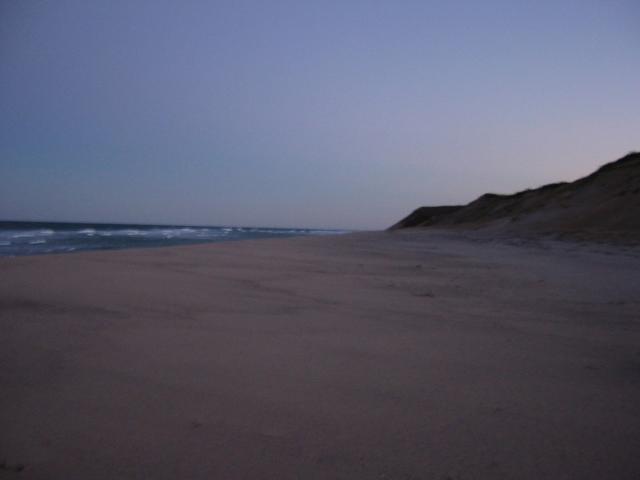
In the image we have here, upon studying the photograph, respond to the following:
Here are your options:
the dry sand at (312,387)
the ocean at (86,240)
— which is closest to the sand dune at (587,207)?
the dry sand at (312,387)

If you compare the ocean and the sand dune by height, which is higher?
the sand dune

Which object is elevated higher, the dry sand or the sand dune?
the sand dune

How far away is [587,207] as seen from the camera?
1652 cm

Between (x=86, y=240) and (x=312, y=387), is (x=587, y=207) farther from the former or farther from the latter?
(x=86, y=240)

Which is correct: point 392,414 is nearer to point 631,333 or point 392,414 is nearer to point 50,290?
point 631,333

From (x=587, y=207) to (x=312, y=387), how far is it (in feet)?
63.1

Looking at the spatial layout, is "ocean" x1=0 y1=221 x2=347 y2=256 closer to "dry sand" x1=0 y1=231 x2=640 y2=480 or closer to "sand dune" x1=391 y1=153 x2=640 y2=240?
"dry sand" x1=0 y1=231 x2=640 y2=480

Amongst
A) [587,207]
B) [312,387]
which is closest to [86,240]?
[312,387]

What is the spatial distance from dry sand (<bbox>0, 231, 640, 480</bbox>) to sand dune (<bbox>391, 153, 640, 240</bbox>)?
10411mm

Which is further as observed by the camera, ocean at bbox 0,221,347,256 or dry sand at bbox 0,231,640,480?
ocean at bbox 0,221,347,256

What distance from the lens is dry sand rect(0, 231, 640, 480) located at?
39.4 inches

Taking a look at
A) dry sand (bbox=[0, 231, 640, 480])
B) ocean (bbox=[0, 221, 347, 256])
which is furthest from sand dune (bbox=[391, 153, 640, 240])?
ocean (bbox=[0, 221, 347, 256])

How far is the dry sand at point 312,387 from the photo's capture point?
3.29 ft

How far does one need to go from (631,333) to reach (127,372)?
2562 millimetres
